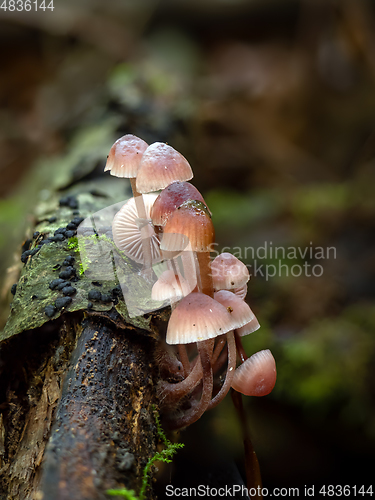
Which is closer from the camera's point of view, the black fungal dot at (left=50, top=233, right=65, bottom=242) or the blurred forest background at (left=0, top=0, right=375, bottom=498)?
the black fungal dot at (left=50, top=233, right=65, bottom=242)

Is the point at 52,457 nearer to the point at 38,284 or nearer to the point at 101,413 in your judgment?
the point at 101,413

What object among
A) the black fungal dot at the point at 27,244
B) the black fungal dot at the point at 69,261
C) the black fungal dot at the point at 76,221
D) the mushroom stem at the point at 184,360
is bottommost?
the mushroom stem at the point at 184,360

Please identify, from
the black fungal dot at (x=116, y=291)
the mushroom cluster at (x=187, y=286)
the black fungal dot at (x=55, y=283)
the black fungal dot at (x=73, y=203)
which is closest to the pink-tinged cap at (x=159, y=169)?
the mushroom cluster at (x=187, y=286)

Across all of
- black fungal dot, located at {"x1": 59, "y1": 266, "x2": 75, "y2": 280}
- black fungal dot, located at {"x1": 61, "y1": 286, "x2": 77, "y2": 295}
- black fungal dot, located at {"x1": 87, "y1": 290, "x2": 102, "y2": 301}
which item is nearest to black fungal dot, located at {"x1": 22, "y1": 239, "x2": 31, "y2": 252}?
black fungal dot, located at {"x1": 59, "y1": 266, "x2": 75, "y2": 280}

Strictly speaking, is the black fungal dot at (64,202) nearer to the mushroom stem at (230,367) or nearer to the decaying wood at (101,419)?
the decaying wood at (101,419)

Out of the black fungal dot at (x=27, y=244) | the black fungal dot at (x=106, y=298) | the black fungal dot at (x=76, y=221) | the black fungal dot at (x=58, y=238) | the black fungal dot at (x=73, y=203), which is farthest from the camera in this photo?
the black fungal dot at (x=73, y=203)

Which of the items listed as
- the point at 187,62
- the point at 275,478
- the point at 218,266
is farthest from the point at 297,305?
the point at 187,62

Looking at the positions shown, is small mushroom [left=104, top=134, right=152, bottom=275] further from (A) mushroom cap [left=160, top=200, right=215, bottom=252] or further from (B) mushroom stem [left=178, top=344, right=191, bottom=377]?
(B) mushroom stem [left=178, top=344, right=191, bottom=377]
